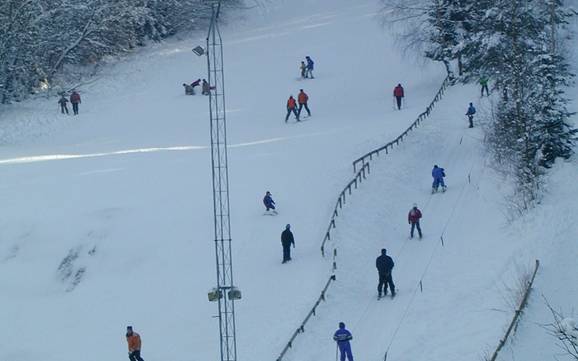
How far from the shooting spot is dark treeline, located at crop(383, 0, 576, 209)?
31312 mm

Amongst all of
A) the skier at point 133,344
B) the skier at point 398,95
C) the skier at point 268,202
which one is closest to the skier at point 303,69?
the skier at point 398,95

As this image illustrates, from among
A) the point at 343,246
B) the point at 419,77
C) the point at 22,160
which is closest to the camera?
the point at 343,246

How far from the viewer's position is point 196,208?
103 ft

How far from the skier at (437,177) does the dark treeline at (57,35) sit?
21.8m

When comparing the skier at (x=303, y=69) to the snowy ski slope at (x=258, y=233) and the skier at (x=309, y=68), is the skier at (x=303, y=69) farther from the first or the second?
the snowy ski slope at (x=258, y=233)

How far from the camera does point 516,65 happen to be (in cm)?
3162

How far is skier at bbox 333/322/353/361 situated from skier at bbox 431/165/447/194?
40.7ft

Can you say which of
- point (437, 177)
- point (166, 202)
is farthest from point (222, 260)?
point (437, 177)

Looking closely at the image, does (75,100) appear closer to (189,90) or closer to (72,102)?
(72,102)

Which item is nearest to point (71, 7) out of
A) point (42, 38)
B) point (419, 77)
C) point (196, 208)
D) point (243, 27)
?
point (42, 38)

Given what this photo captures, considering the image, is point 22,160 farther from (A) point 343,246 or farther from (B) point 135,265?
(A) point 343,246

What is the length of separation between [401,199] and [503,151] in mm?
3980

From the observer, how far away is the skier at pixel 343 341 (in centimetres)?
2116

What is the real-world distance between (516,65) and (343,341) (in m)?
14.4
